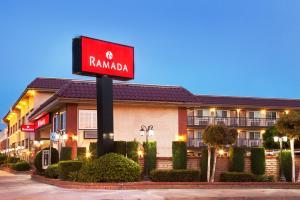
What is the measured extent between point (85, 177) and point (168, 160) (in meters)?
6.59

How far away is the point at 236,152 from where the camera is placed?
28.0 metres

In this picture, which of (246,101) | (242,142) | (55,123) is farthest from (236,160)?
(246,101)

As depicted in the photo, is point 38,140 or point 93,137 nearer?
point 93,137

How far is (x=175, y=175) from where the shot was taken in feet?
85.0

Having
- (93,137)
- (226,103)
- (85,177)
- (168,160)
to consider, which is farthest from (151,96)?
(226,103)

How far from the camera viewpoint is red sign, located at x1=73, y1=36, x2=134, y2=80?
26.0 metres

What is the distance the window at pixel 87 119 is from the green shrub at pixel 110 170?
33.5 feet

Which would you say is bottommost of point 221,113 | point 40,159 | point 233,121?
point 40,159

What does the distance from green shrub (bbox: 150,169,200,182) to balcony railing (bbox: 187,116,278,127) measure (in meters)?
39.0

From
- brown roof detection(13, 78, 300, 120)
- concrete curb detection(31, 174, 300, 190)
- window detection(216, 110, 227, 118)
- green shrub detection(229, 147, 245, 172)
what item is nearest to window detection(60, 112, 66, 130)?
brown roof detection(13, 78, 300, 120)

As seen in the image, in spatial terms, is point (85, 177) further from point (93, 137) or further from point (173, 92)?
point (173, 92)

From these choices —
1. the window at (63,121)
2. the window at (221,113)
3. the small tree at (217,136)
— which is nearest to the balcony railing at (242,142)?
the window at (221,113)

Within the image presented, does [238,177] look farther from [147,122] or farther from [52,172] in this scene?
[147,122]

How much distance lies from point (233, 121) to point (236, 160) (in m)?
39.2
